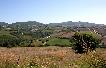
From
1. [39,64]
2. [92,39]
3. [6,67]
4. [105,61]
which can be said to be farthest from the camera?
[92,39]

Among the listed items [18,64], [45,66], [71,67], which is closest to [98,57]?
[71,67]

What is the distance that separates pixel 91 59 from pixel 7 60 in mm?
3232

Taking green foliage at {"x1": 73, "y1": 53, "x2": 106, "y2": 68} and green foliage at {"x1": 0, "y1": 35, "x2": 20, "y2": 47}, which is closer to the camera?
green foliage at {"x1": 73, "y1": 53, "x2": 106, "y2": 68}

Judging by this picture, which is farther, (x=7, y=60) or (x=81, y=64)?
(x=81, y=64)

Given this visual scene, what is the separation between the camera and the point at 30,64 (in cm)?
870

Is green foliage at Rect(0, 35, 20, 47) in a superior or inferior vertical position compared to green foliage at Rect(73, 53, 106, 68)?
inferior

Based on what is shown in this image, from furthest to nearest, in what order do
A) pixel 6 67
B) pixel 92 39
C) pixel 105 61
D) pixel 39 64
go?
1. pixel 92 39
2. pixel 105 61
3. pixel 39 64
4. pixel 6 67

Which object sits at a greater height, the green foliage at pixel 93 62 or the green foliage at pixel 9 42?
the green foliage at pixel 93 62

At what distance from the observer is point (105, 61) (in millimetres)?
9133

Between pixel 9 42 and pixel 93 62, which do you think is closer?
pixel 93 62

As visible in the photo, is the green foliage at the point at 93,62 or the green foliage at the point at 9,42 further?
the green foliage at the point at 9,42

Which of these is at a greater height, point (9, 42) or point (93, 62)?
point (93, 62)

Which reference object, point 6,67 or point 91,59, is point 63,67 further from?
point 6,67

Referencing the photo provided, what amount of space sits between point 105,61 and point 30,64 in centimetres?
290
